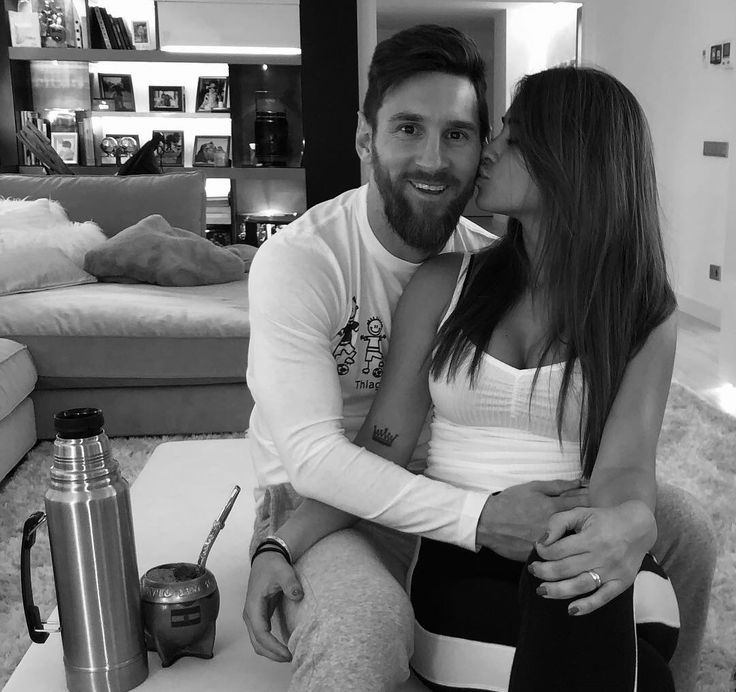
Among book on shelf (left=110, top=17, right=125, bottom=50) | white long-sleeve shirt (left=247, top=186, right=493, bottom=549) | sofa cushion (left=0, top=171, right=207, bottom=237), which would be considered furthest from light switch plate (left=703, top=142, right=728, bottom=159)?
white long-sleeve shirt (left=247, top=186, right=493, bottom=549)

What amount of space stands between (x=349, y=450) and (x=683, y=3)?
17.6ft

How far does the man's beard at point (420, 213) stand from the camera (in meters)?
1.52

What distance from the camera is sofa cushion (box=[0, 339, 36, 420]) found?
2809 mm

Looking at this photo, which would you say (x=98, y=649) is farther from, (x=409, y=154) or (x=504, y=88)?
(x=504, y=88)

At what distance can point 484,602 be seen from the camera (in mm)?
1174

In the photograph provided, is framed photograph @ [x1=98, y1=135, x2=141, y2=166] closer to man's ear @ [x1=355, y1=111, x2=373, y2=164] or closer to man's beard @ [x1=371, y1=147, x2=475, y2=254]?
man's ear @ [x1=355, y1=111, x2=373, y2=164]

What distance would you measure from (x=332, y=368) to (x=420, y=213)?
310mm

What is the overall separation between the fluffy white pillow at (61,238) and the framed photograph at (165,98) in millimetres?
2224

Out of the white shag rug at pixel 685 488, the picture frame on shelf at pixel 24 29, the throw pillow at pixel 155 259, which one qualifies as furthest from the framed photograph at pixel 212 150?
the white shag rug at pixel 685 488

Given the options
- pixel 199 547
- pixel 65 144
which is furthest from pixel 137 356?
pixel 65 144

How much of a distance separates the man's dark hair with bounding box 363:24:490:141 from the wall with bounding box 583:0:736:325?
153 inches

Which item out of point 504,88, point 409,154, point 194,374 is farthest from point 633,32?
point 409,154

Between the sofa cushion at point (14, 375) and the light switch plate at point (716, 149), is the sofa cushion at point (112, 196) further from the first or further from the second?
the light switch plate at point (716, 149)

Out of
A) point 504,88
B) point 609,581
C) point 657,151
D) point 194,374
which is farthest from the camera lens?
point 504,88
